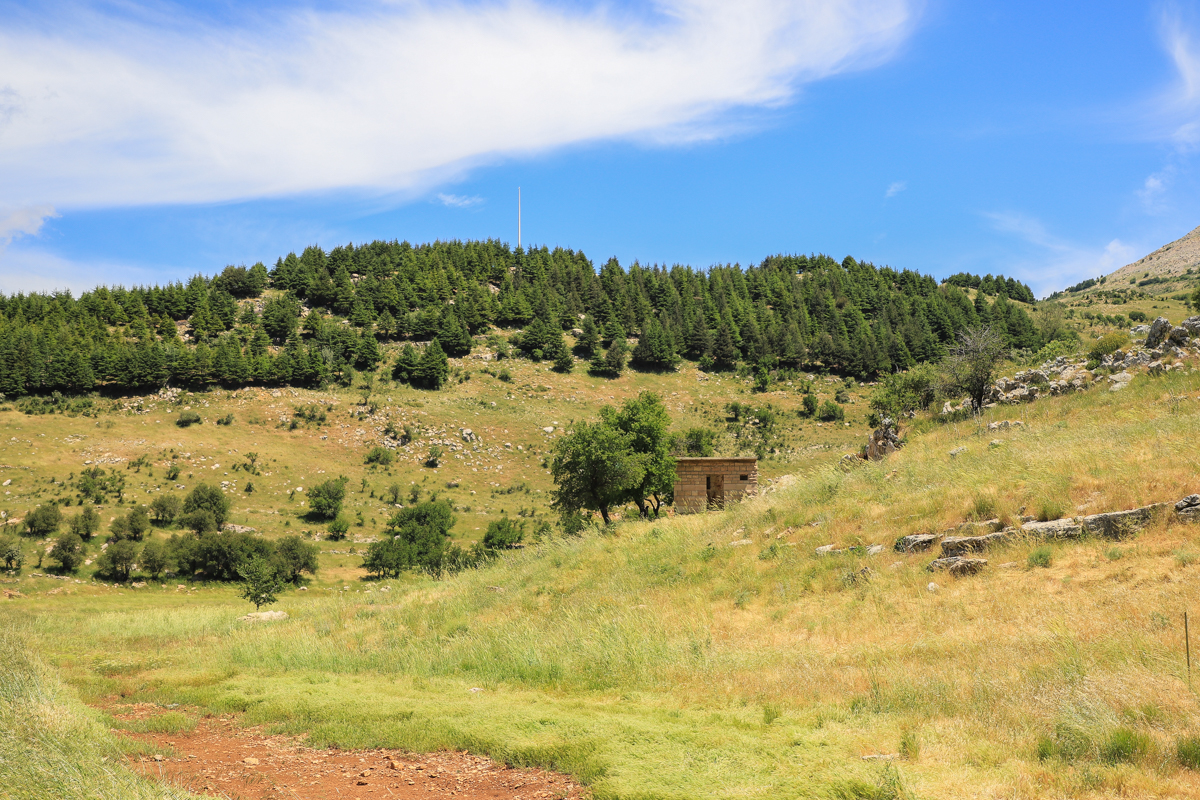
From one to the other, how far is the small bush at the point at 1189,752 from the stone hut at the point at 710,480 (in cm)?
2975

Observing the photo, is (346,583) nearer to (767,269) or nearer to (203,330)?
(203,330)

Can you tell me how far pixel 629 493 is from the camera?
122ft

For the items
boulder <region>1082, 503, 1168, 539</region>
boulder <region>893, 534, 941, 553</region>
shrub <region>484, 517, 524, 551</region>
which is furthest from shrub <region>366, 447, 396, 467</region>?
boulder <region>1082, 503, 1168, 539</region>

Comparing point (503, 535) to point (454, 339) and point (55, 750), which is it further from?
point (454, 339)

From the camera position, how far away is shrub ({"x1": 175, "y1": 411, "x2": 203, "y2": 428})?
77.7 meters

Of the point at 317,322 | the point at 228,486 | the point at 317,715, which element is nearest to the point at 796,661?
the point at 317,715

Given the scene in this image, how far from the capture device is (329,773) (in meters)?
7.96

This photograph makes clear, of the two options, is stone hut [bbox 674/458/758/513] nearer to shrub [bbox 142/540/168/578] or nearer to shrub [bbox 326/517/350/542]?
shrub [bbox 326/517/350/542]

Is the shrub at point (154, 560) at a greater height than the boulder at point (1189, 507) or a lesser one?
lesser

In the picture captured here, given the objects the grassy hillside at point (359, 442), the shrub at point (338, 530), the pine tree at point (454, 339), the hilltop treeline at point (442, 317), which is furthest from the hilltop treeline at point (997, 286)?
the shrub at point (338, 530)

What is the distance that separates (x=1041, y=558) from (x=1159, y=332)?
19708 mm

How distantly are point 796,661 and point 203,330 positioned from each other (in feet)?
375

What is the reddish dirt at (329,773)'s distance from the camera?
23.2 ft

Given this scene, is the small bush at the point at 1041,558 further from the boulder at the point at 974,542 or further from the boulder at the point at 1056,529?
the boulder at the point at 974,542
